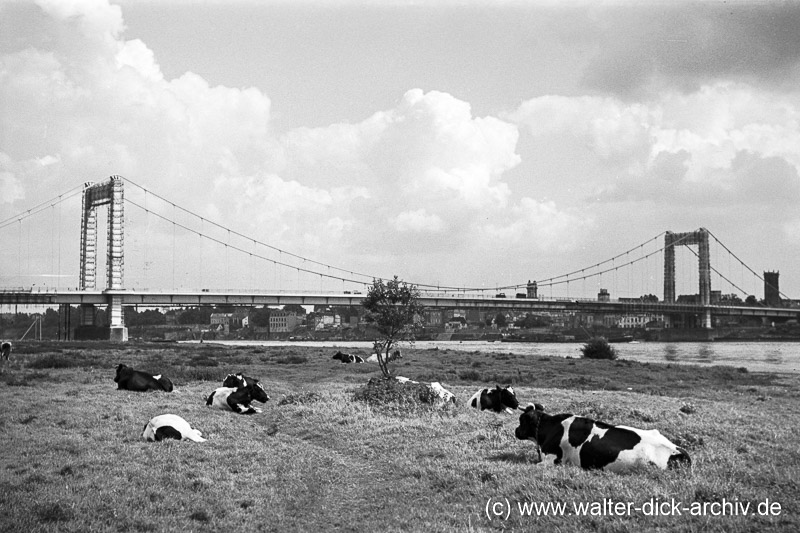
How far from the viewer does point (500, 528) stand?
6.71 m

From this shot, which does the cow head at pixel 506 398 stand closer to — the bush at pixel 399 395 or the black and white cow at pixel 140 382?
the bush at pixel 399 395

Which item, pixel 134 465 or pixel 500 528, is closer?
pixel 500 528

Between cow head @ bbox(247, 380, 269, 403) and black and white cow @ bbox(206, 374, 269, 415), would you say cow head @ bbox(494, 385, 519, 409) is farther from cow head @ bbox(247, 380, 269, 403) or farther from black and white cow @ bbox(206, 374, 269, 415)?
cow head @ bbox(247, 380, 269, 403)

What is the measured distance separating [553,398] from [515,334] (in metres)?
102

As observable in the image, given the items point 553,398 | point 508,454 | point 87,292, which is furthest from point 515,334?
point 508,454

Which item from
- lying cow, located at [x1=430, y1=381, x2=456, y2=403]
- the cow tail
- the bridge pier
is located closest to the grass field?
lying cow, located at [x1=430, y1=381, x2=456, y2=403]

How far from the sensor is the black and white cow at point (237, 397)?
1508 centimetres

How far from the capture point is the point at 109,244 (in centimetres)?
8506

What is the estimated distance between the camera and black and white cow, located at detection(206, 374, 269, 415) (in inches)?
594

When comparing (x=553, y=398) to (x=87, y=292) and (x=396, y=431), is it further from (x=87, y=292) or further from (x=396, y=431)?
(x=87, y=292)

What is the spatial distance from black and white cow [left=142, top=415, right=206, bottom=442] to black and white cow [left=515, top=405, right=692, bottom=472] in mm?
5577

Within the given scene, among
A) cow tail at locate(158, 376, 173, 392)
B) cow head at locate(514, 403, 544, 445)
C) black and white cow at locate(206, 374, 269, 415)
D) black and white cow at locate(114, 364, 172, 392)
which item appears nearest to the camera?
cow head at locate(514, 403, 544, 445)

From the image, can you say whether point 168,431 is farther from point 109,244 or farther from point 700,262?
point 700,262

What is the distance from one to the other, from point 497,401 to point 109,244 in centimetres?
8001
